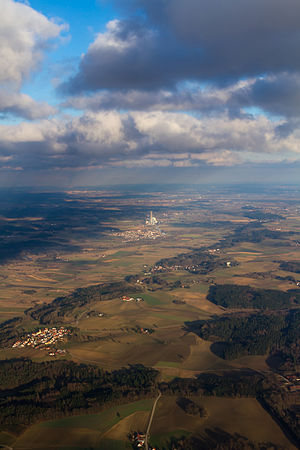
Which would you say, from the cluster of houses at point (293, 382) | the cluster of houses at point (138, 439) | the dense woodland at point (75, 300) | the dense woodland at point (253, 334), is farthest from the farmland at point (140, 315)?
the cluster of houses at point (293, 382)

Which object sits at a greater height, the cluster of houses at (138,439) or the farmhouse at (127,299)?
the farmhouse at (127,299)

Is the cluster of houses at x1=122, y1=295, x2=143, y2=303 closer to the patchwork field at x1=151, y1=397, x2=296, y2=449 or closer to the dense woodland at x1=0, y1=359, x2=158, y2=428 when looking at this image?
the dense woodland at x1=0, y1=359, x2=158, y2=428

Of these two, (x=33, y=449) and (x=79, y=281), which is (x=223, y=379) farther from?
(x=79, y=281)

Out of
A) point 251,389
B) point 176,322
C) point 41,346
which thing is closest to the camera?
point 251,389

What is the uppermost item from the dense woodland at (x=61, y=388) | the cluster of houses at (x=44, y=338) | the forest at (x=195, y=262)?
the forest at (x=195, y=262)

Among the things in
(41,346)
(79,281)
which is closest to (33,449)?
(41,346)

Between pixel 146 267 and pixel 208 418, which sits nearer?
pixel 208 418

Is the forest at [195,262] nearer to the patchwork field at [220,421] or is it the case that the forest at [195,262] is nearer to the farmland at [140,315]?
the farmland at [140,315]
